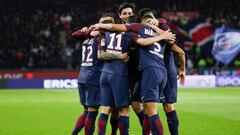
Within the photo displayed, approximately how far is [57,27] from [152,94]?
23.5 meters

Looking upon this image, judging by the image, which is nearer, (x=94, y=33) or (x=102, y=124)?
(x=102, y=124)

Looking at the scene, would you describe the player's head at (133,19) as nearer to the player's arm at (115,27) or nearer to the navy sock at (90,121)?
the player's arm at (115,27)

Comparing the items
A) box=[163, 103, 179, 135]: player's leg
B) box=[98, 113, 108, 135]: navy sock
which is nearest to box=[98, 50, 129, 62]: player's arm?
box=[98, 113, 108, 135]: navy sock

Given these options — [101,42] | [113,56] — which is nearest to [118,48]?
[113,56]

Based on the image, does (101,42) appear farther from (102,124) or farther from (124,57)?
(102,124)

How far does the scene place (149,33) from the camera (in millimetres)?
8805

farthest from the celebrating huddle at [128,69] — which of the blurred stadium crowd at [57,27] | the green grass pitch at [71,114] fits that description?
the blurred stadium crowd at [57,27]

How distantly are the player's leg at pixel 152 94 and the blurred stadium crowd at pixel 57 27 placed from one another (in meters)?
20.7

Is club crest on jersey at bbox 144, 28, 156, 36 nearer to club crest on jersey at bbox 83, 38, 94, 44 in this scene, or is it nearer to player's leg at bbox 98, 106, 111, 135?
club crest on jersey at bbox 83, 38, 94, 44

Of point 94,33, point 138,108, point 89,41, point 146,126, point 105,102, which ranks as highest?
point 94,33

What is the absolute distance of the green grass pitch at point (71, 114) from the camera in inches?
475

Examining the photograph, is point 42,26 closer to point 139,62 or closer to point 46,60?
point 46,60

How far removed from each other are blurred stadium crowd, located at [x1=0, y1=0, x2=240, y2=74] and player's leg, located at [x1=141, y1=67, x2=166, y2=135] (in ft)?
68.0

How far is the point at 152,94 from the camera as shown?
8.66 m
